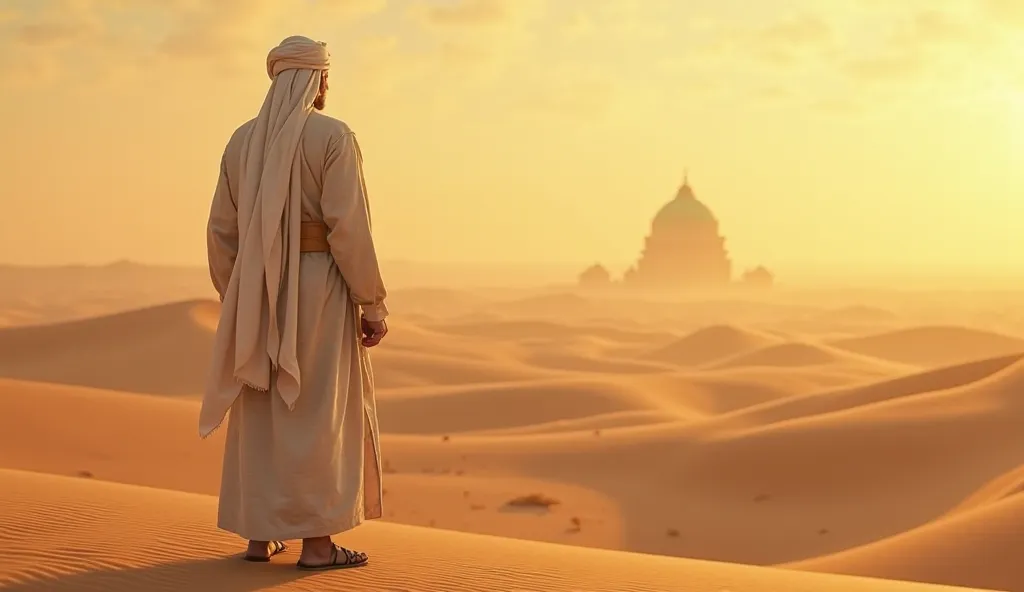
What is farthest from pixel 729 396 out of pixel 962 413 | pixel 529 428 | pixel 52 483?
pixel 52 483

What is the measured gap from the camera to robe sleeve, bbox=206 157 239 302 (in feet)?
17.5

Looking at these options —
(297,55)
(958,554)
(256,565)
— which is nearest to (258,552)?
(256,565)

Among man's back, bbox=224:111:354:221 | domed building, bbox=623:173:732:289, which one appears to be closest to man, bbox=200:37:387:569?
man's back, bbox=224:111:354:221

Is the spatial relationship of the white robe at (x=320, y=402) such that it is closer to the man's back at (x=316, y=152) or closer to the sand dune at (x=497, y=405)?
the man's back at (x=316, y=152)

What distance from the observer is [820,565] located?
837cm

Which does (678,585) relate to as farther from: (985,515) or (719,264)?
(719,264)

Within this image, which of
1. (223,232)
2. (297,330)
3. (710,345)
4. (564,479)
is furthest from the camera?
(710,345)

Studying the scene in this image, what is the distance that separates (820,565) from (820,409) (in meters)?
10.7

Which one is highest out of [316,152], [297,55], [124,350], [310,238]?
[124,350]

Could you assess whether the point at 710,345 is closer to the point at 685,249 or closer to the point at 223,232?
the point at 223,232

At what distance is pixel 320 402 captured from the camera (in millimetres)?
5082

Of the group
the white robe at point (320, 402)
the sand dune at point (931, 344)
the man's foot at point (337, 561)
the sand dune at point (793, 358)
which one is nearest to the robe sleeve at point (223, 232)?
the white robe at point (320, 402)

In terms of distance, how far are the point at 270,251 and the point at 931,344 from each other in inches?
2116

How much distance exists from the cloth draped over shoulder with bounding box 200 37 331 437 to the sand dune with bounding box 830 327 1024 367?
50.5 m
